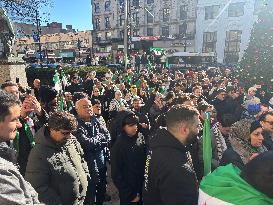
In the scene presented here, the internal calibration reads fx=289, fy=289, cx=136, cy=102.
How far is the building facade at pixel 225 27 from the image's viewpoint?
42.4 meters

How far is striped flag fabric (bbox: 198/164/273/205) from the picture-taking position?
161cm

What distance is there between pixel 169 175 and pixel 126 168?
1726 millimetres

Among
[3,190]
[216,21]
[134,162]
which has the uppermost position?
[216,21]

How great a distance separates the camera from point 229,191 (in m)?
1.66

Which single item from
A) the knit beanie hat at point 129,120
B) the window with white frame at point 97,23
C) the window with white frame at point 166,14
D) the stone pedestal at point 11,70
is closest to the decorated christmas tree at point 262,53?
the knit beanie hat at point 129,120

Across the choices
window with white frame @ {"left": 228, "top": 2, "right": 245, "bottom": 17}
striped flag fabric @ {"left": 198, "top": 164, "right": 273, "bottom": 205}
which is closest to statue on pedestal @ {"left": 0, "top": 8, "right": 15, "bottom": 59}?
striped flag fabric @ {"left": 198, "top": 164, "right": 273, "bottom": 205}

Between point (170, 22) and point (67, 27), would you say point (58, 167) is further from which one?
point (67, 27)

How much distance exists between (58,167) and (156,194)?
1.04 m

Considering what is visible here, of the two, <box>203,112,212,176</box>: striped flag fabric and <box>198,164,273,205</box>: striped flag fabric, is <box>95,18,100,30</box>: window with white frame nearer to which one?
<box>203,112,212,176</box>: striped flag fabric

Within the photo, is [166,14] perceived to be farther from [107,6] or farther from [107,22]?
[107,6]

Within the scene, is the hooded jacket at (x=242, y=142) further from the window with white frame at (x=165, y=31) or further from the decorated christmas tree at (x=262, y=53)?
the window with white frame at (x=165, y=31)

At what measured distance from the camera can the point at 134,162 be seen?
4.15 meters

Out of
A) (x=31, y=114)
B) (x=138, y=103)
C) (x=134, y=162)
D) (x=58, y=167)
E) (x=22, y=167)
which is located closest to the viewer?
(x=58, y=167)

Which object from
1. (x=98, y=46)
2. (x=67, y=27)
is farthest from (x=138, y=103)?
(x=67, y=27)
